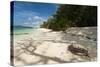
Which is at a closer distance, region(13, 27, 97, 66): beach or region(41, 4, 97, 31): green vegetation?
region(13, 27, 97, 66): beach

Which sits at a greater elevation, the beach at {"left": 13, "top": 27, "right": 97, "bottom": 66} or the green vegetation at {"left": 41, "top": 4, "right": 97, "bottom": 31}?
the green vegetation at {"left": 41, "top": 4, "right": 97, "bottom": 31}

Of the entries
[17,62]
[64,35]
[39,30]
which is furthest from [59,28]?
[17,62]

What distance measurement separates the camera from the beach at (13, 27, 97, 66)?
8.00ft

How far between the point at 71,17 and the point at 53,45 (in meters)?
0.46

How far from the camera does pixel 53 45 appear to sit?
258cm

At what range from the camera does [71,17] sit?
2643 millimetres

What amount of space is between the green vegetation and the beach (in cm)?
6

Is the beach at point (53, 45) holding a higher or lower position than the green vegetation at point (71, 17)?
lower

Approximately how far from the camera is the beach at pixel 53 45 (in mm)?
2439

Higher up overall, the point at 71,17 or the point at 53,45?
the point at 71,17

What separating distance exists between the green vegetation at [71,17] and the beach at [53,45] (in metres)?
0.06

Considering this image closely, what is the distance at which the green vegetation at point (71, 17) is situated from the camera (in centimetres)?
258

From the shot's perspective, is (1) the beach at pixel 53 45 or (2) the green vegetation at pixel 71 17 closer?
(1) the beach at pixel 53 45
